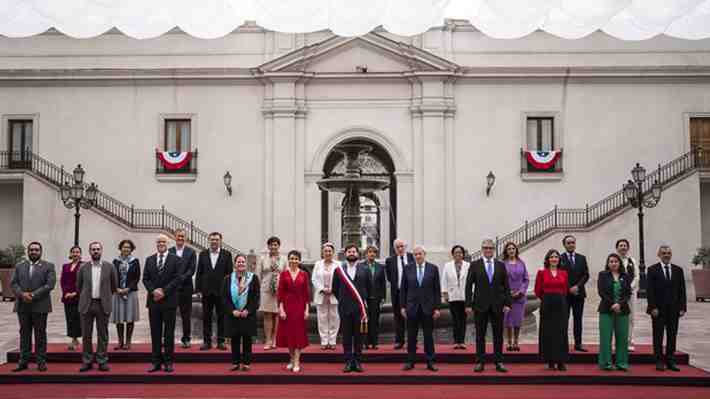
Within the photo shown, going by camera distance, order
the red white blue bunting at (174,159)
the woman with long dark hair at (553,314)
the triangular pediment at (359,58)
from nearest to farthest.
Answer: the woman with long dark hair at (553,314)
the triangular pediment at (359,58)
the red white blue bunting at (174,159)

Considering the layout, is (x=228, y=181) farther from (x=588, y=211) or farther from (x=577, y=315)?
(x=577, y=315)

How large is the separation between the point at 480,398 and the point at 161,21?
6.01 meters

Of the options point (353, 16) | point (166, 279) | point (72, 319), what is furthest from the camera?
point (72, 319)

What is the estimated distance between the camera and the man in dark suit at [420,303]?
40.9 ft

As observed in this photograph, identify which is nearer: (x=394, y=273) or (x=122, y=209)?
(x=394, y=273)

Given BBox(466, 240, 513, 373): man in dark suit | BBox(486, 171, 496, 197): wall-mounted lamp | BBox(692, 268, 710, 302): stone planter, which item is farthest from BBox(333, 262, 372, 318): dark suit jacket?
BBox(486, 171, 496, 197): wall-mounted lamp

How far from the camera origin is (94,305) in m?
12.6

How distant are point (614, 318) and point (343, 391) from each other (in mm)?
4178

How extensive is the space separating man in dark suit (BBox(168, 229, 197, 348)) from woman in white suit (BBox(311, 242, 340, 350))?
6.43 ft

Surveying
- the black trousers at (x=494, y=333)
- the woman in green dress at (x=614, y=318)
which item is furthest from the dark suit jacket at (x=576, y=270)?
the black trousers at (x=494, y=333)

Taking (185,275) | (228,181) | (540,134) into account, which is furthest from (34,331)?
(540,134)

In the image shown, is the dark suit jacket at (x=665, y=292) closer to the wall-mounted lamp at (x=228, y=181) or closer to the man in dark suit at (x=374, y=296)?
the man in dark suit at (x=374, y=296)

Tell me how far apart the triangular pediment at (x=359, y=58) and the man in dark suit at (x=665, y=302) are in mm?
20140

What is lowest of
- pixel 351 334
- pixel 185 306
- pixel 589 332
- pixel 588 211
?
pixel 589 332
